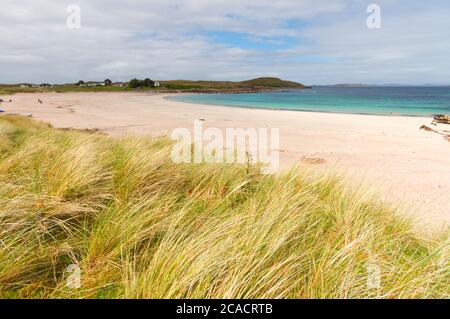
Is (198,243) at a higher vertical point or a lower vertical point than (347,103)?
lower

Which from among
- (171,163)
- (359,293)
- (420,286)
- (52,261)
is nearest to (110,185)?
(171,163)

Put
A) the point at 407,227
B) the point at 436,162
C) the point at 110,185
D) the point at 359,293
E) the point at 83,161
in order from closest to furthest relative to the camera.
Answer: the point at 359,293 → the point at 407,227 → the point at 110,185 → the point at 83,161 → the point at 436,162

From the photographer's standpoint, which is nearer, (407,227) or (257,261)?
(257,261)

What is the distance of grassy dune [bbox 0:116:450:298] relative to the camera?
5.90 feet

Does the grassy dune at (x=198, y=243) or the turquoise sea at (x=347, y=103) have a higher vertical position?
the turquoise sea at (x=347, y=103)

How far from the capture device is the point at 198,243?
6.75ft

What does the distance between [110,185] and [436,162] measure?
9.58 m

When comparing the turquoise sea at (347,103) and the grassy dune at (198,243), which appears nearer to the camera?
the grassy dune at (198,243)

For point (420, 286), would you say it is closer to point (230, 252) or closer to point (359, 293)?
point (359, 293)

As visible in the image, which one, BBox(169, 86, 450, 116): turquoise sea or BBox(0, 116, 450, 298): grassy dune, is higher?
BBox(169, 86, 450, 116): turquoise sea

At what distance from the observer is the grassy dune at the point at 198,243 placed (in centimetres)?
180

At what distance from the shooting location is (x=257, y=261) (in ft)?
6.50

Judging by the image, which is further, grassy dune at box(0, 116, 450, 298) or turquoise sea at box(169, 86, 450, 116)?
turquoise sea at box(169, 86, 450, 116)

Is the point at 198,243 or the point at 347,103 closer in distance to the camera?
the point at 198,243
